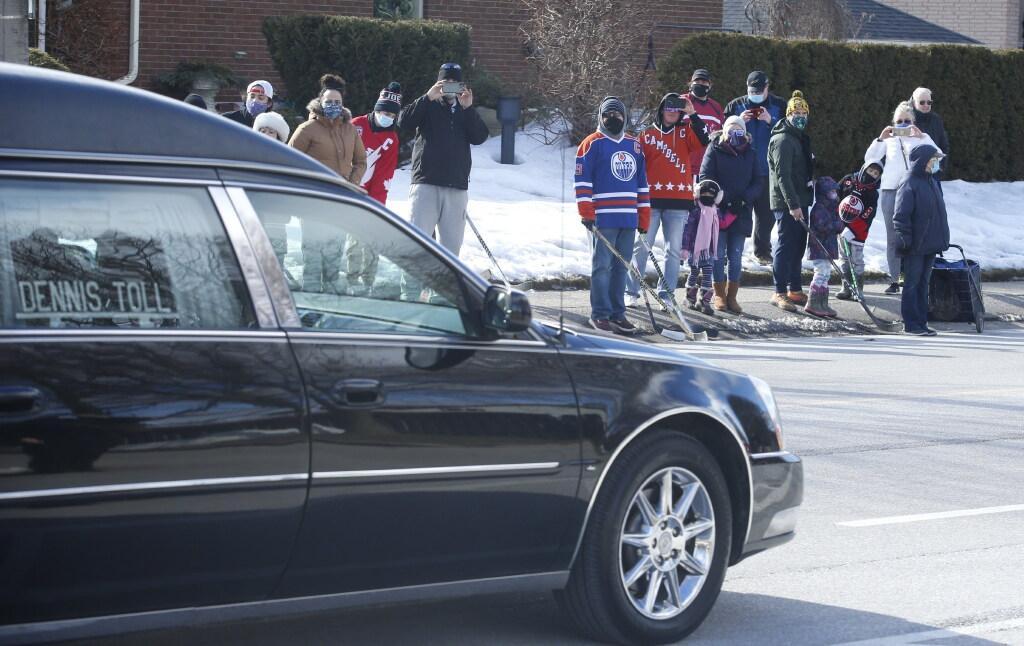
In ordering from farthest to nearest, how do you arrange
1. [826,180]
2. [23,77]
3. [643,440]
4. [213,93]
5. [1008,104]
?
[1008,104] → [213,93] → [826,180] → [643,440] → [23,77]

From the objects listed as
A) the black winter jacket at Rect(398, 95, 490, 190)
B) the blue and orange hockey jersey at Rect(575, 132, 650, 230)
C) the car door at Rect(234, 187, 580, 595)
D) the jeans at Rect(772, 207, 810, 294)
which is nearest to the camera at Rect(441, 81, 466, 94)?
the black winter jacket at Rect(398, 95, 490, 190)

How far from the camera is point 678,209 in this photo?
15562 millimetres

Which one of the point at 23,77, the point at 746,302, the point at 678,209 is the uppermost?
the point at 23,77

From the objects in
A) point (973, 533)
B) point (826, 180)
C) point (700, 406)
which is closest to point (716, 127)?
point (826, 180)

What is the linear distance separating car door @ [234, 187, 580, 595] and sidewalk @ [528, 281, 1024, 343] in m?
9.02

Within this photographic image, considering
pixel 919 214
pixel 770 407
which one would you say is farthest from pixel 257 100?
pixel 770 407

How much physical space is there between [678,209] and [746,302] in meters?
1.93

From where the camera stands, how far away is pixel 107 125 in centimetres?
444

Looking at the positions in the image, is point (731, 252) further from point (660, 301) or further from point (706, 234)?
point (660, 301)

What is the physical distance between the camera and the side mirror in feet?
16.5

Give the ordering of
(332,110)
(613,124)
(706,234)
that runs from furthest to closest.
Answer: (706,234), (613,124), (332,110)

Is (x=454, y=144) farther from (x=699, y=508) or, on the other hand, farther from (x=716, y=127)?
(x=699, y=508)

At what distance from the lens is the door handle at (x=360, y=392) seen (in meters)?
4.70

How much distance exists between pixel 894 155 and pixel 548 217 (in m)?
4.18
